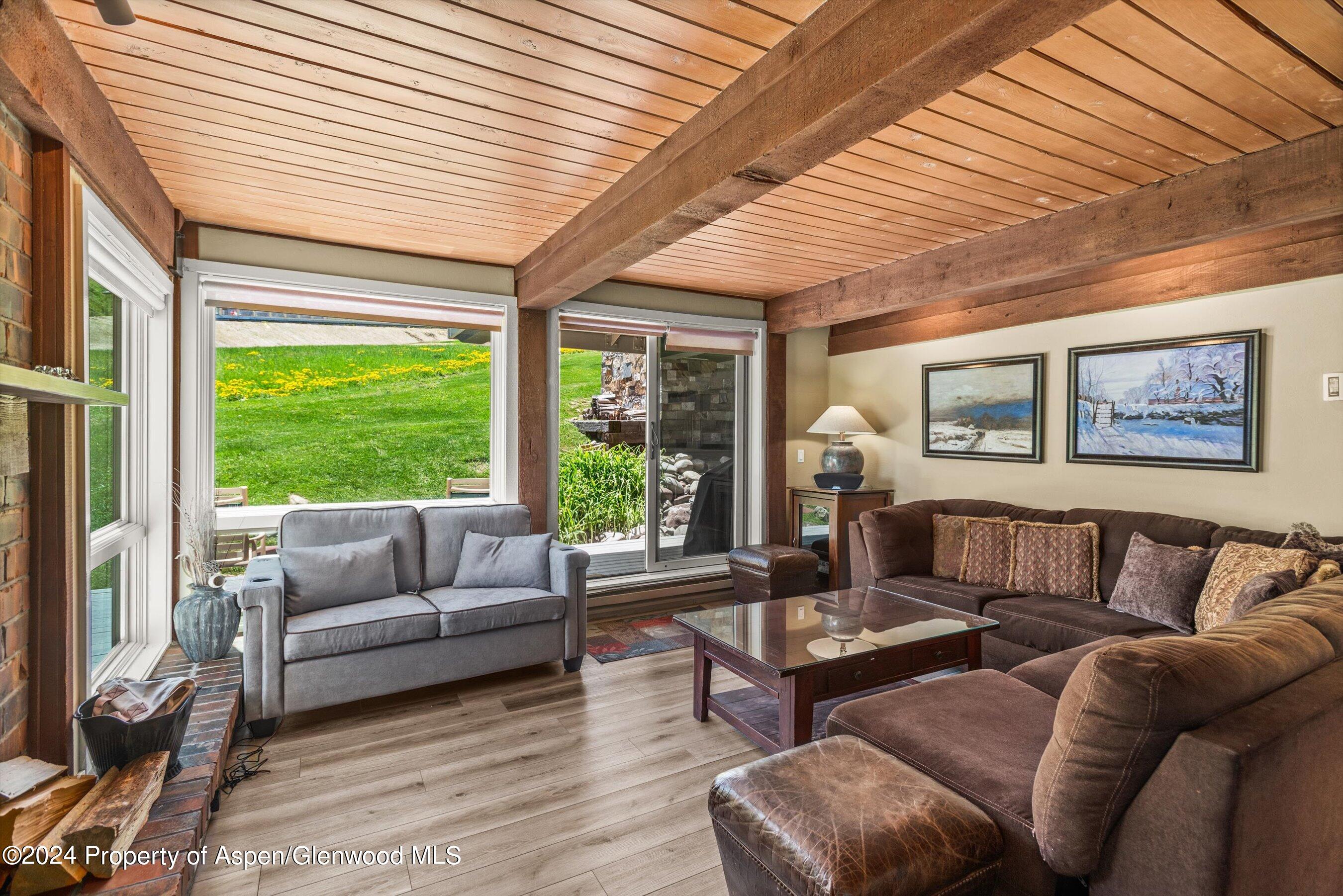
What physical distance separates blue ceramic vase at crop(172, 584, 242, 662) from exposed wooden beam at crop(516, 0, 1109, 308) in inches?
92.6

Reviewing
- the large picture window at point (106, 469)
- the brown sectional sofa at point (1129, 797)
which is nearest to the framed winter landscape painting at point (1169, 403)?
the brown sectional sofa at point (1129, 797)

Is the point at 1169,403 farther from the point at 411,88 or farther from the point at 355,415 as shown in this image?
the point at 355,415

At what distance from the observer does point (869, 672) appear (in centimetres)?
265

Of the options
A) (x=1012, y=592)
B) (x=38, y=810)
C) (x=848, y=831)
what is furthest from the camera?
(x=1012, y=592)

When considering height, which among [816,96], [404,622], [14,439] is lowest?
[404,622]

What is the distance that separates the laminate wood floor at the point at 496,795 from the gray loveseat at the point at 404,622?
0.18 meters

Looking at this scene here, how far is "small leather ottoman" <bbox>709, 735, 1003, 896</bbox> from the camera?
1.38 meters

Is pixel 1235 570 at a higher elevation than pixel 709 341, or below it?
below

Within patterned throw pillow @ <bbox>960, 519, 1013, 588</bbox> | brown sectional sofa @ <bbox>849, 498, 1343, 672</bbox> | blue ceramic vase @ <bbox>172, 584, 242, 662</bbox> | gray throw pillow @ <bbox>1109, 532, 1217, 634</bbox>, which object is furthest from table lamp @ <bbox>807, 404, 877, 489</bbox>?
blue ceramic vase @ <bbox>172, 584, 242, 662</bbox>

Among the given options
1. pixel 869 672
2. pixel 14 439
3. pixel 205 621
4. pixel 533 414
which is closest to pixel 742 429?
pixel 533 414

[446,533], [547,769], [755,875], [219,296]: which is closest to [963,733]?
[755,875]

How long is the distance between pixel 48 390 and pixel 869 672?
8.69 feet

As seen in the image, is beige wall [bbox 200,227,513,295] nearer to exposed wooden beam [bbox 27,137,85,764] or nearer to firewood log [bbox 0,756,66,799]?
exposed wooden beam [bbox 27,137,85,764]

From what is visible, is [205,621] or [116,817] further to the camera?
[205,621]
